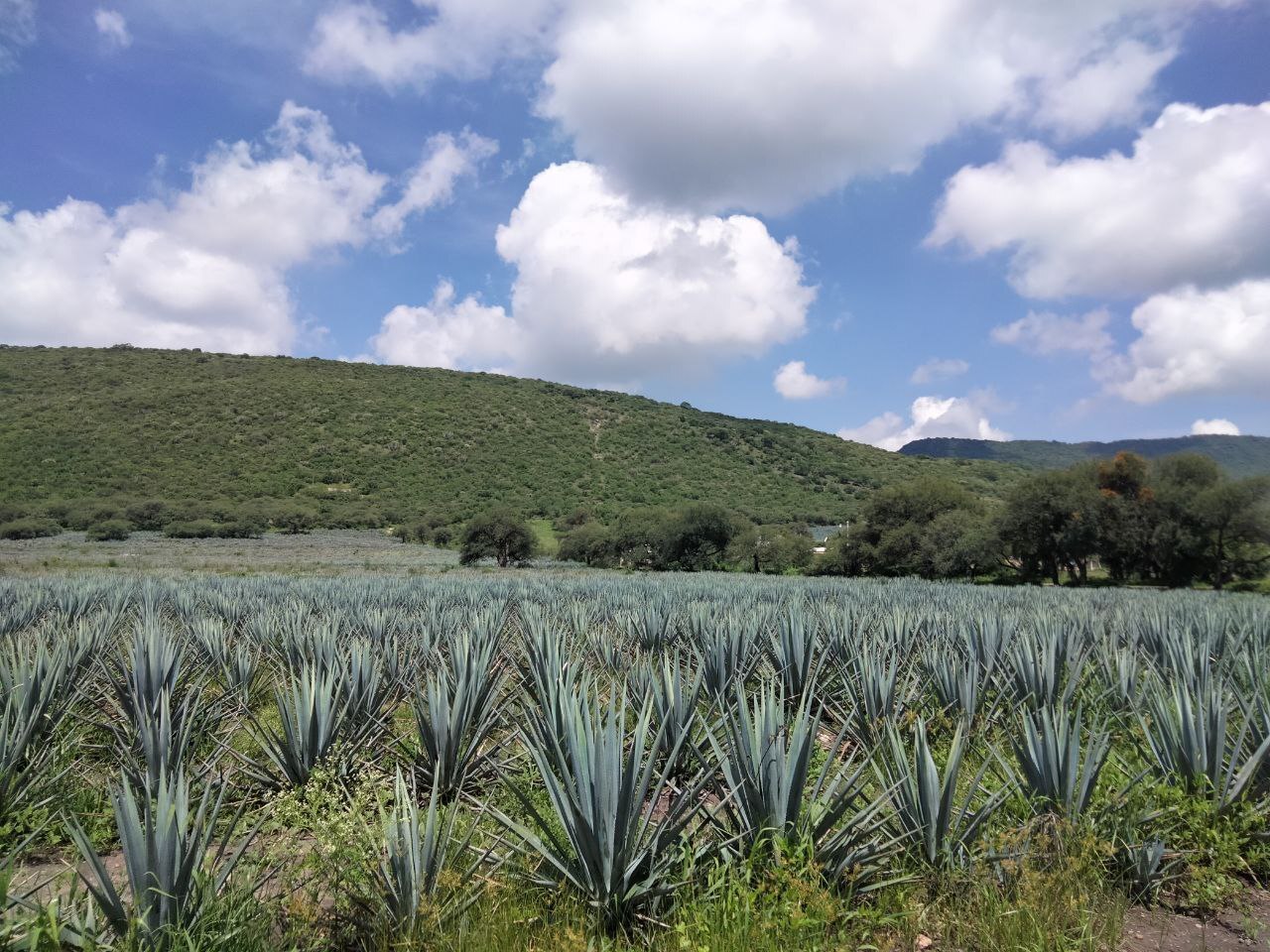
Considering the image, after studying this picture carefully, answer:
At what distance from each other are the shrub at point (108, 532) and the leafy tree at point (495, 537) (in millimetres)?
15923

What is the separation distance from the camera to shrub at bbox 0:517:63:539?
30703 millimetres

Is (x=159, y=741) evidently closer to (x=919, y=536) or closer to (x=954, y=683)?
(x=954, y=683)

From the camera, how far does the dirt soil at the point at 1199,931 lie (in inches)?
95.8

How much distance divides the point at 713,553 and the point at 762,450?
3212cm

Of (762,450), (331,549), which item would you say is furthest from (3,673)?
(762,450)

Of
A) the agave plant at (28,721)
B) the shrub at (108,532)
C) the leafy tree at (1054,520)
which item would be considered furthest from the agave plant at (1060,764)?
the shrub at (108,532)

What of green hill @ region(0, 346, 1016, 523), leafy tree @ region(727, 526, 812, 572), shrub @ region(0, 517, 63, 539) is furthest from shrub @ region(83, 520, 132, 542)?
leafy tree @ region(727, 526, 812, 572)

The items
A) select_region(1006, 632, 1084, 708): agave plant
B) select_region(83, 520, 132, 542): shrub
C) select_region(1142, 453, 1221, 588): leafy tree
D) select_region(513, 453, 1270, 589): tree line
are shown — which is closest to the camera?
select_region(1006, 632, 1084, 708): agave plant

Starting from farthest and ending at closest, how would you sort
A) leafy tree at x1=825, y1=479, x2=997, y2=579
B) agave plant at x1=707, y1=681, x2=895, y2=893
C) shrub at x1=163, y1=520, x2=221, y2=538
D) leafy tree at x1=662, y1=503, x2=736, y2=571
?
leafy tree at x1=662, y1=503, x2=736, y2=571
shrub at x1=163, y1=520, x2=221, y2=538
leafy tree at x1=825, y1=479, x2=997, y2=579
agave plant at x1=707, y1=681, x2=895, y2=893

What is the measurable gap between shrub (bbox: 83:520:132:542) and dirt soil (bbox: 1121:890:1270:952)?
38.1 meters

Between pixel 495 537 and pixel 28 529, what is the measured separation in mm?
21188

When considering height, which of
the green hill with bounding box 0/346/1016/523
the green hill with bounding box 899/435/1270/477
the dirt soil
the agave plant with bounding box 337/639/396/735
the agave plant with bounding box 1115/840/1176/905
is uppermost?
the green hill with bounding box 899/435/1270/477

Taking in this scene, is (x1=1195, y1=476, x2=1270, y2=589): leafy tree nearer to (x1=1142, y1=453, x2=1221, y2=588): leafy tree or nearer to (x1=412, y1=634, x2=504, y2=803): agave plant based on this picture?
(x1=1142, y1=453, x2=1221, y2=588): leafy tree

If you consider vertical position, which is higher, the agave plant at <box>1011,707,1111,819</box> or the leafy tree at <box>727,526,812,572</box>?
the agave plant at <box>1011,707,1111,819</box>
